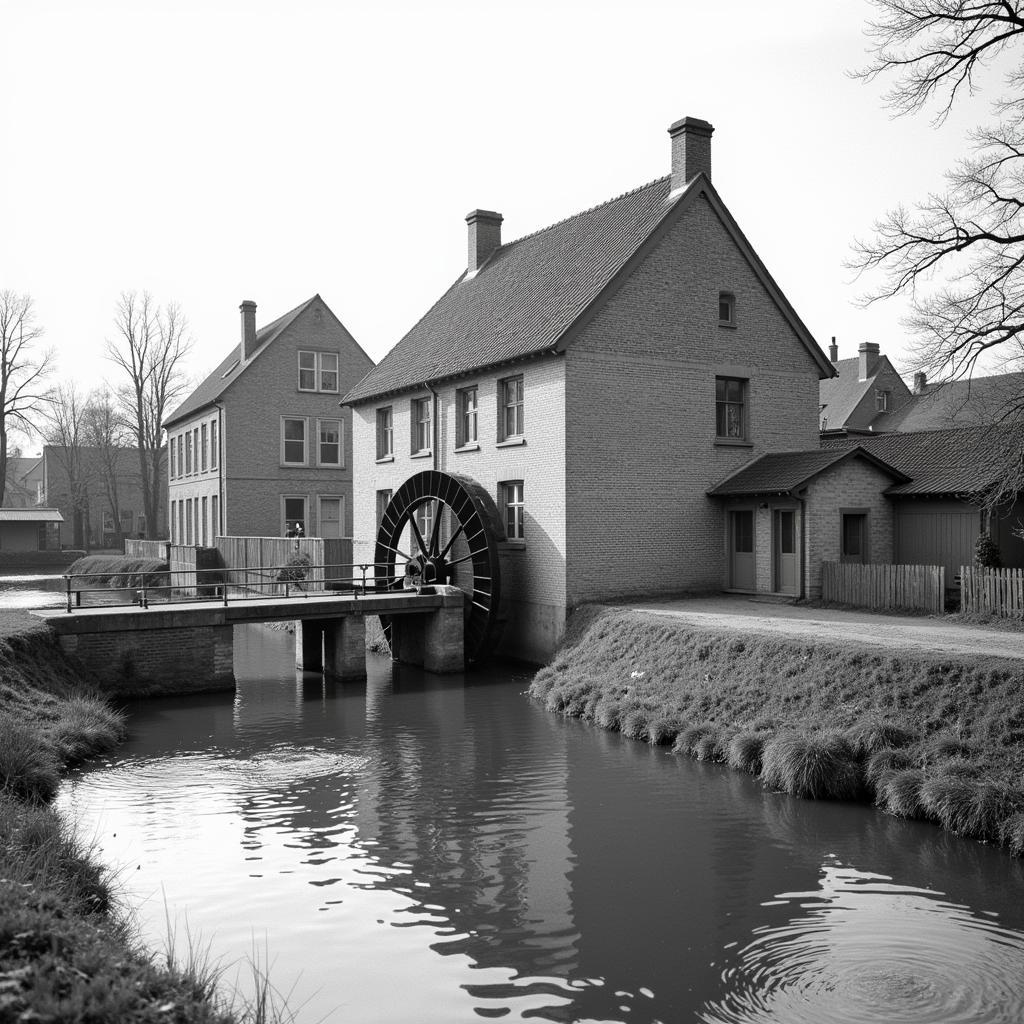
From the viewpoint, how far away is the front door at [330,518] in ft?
124

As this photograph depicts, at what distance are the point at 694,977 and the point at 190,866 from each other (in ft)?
15.0

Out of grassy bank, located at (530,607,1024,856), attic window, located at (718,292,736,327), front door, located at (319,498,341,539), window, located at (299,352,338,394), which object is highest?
window, located at (299,352,338,394)

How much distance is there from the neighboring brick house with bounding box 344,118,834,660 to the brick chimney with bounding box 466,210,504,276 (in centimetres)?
451

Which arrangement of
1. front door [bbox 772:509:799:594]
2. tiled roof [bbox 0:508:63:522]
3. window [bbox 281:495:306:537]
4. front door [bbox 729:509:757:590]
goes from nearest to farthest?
front door [bbox 772:509:799:594], front door [bbox 729:509:757:590], window [bbox 281:495:306:537], tiled roof [bbox 0:508:63:522]

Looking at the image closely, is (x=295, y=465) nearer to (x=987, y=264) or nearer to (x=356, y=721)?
(x=356, y=721)

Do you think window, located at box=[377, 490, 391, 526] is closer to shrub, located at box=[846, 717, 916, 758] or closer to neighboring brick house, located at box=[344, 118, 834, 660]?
neighboring brick house, located at box=[344, 118, 834, 660]

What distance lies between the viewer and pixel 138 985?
491 centimetres

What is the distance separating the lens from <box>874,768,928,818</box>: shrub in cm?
1030

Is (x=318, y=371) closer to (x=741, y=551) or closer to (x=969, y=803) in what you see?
(x=741, y=551)

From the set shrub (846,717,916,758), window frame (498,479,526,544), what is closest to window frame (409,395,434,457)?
window frame (498,479,526,544)

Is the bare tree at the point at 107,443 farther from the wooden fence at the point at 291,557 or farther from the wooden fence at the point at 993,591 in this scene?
the wooden fence at the point at 993,591

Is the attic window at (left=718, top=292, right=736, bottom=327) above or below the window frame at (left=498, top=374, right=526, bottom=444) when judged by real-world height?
above

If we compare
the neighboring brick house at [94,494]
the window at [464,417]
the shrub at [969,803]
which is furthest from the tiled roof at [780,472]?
the neighboring brick house at [94,494]

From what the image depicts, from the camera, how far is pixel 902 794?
10445 mm
